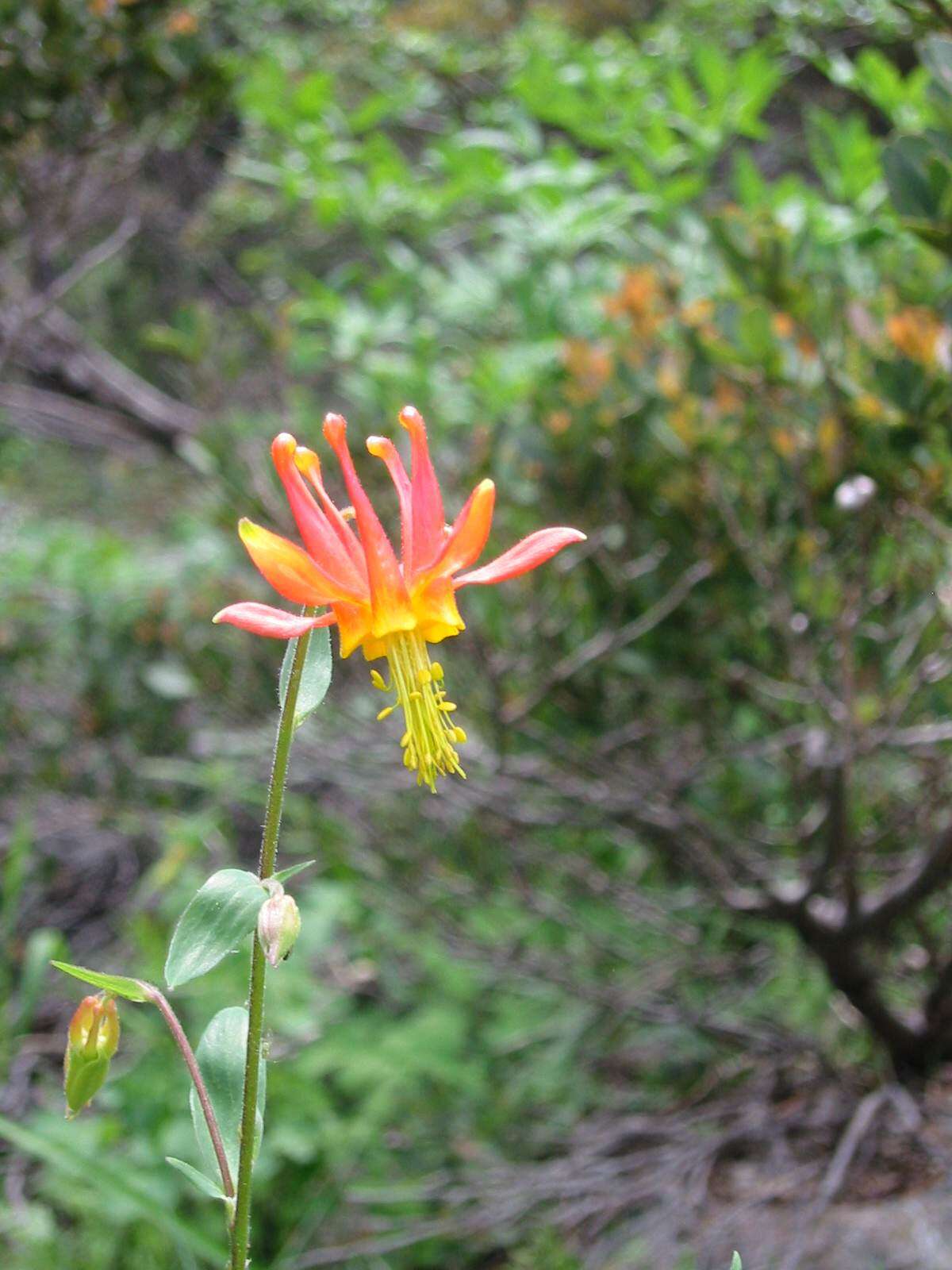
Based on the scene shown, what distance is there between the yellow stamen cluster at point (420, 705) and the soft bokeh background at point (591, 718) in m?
0.79

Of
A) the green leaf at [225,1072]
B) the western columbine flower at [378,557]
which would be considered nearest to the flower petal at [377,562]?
the western columbine flower at [378,557]

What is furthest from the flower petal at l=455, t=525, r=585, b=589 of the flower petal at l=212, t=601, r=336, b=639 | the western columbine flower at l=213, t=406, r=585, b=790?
the flower petal at l=212, t=601, r=336, b=639

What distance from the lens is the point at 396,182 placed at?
2.69 meters

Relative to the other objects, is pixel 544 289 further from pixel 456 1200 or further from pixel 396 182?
pixel 456 1200

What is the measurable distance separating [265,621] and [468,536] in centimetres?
15

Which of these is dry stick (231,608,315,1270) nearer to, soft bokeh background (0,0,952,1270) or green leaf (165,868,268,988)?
green leaf (165,868,268,988)

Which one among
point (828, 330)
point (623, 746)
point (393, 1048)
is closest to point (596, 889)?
point (623, 746)

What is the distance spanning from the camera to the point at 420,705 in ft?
2.97

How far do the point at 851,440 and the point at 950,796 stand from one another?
1.90 ft

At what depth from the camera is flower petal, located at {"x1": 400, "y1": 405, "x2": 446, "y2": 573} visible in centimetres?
80

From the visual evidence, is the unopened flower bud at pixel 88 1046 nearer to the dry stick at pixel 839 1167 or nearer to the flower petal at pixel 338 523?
the flower petal at pixel 338 523

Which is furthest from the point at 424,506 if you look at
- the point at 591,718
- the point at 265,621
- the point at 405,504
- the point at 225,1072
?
the point at 591,718

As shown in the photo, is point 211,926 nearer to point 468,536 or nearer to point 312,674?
point 312,674

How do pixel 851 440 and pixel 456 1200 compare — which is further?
pixel 456 1200
